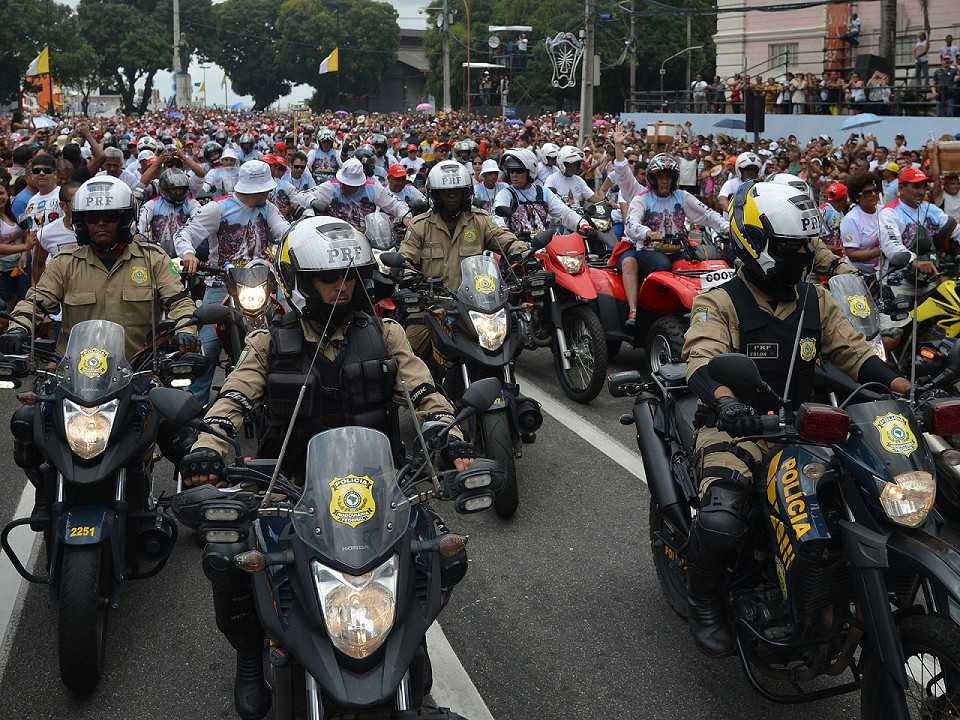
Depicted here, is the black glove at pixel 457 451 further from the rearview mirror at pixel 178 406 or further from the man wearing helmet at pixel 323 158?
the man wearing helmet at pixel 323 158

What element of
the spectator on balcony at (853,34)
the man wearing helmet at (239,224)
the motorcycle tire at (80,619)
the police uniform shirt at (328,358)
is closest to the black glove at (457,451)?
the police uniform shirt at (328,358)

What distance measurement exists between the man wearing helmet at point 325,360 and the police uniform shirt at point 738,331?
104 centimetres

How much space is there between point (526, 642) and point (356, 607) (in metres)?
2.10

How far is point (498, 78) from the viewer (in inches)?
2266

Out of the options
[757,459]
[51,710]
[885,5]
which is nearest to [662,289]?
[757,459]

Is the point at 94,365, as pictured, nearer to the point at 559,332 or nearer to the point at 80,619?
the point at 80,619

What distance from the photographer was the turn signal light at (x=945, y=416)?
3717 mm

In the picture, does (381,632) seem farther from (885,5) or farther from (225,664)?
(885,5)

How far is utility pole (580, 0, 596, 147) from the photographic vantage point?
26.9 metres

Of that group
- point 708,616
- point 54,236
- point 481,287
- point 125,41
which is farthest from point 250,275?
point 125,41

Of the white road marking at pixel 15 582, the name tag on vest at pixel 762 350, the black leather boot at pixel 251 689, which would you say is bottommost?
the white road marking at pixel 15 582

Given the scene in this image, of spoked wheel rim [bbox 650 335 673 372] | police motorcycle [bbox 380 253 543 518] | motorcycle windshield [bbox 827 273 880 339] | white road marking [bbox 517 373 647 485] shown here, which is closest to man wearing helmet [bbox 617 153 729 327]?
spoked wheel rim [bbox 650 335 673 372]

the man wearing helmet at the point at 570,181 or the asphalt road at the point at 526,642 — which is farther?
the man wearing helmet at the point at 570,181

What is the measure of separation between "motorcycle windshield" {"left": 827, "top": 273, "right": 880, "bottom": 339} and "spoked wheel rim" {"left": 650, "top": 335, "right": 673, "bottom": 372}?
183cm
